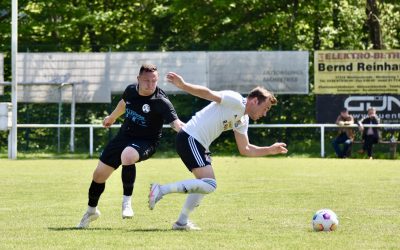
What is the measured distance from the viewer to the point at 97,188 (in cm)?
1005

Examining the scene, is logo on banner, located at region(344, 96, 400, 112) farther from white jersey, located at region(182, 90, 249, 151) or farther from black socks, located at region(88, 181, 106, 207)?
white jersey, located at region(182, 90, 249, 151)

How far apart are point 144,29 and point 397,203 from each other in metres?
24.8

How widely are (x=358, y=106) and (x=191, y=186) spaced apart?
20493 millimetres

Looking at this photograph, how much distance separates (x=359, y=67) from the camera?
29.5 metres

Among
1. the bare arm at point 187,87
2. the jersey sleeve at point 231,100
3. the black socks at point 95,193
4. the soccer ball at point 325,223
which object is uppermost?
the bare arm at point 187,87

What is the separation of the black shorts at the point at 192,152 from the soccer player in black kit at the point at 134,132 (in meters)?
0.43

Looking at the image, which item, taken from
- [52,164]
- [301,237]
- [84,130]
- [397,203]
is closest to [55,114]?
[84,130]

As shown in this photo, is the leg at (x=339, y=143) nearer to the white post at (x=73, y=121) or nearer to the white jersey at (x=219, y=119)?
the white post at (x=73, y=121)

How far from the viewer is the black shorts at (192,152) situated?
368 inches

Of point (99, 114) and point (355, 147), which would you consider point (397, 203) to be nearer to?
point (355, 147)

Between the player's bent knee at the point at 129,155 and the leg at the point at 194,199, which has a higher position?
the player's bent knee at the point at 129,155

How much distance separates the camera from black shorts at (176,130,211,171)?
935cm

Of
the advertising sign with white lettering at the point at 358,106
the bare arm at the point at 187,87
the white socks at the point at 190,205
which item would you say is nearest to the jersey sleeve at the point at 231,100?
the bare arm at the point at 187,87

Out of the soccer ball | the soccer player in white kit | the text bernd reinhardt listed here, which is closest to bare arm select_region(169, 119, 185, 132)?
the soccer player in white kit
